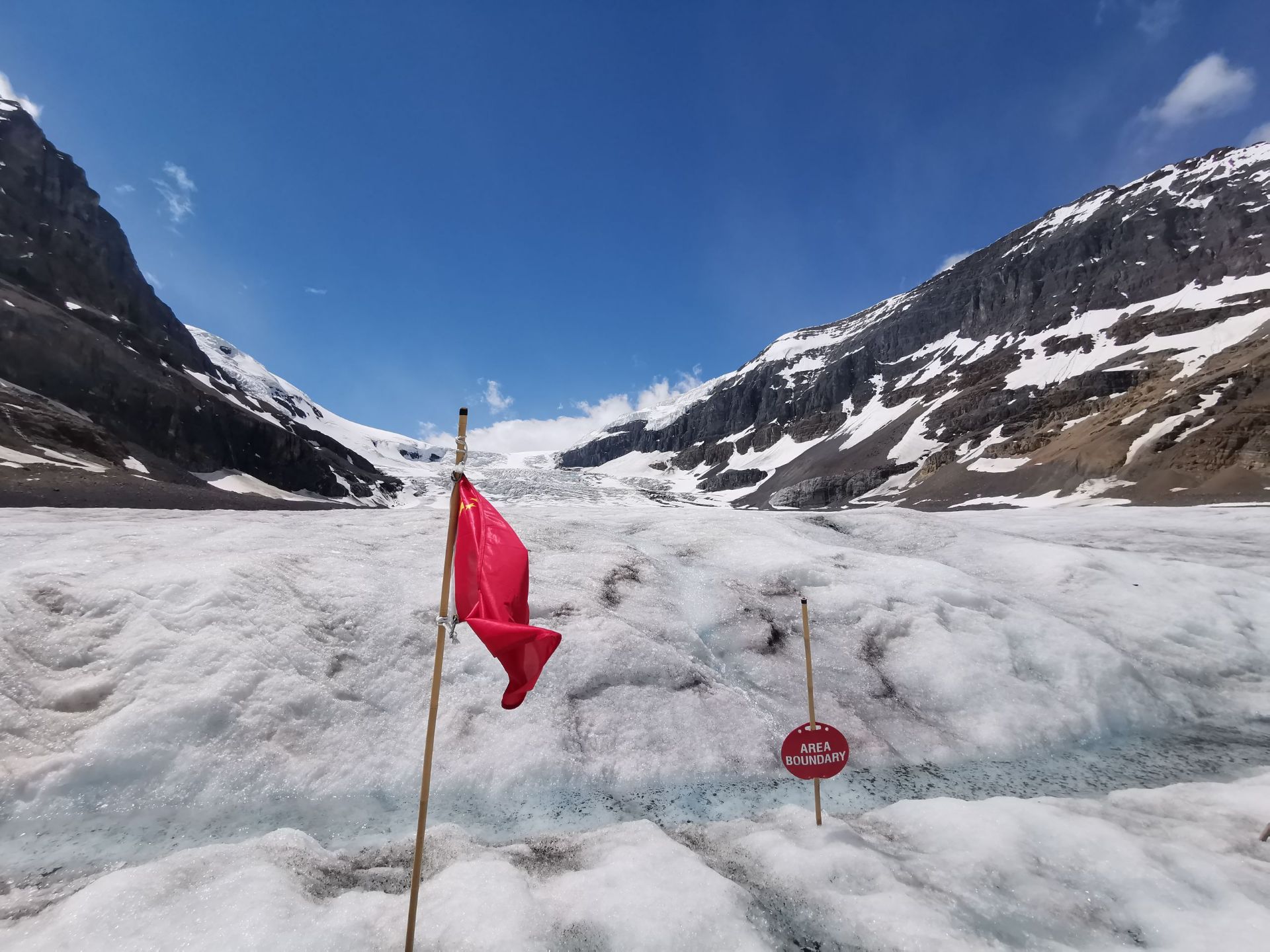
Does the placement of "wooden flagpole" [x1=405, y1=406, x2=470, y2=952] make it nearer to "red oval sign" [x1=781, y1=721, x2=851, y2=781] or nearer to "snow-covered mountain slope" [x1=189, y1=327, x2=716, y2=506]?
"red oval sign" [x1=781, y1=721, x2=851, y2=781]

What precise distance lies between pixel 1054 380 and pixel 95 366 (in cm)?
12908

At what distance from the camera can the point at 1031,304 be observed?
124 m

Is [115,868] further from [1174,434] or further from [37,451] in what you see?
[1174,434]

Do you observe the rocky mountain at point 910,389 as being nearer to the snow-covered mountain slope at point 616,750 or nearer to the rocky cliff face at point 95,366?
the rocky cliff face at point 95,366

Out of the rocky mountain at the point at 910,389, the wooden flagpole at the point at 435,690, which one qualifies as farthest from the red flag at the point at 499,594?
the rocky mountain at the point at 910,389

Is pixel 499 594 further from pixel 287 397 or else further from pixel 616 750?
pixel 287 397

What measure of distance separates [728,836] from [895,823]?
6.86ft

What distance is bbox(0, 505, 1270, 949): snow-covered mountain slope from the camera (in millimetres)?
4965

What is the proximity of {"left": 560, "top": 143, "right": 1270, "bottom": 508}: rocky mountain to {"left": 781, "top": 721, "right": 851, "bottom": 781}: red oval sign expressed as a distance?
180 feet

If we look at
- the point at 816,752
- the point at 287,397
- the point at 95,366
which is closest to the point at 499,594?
the point at 816,752

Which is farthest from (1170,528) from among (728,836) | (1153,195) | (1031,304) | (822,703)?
(1153,195)

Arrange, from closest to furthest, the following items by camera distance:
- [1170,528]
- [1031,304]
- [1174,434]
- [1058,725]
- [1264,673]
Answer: [1058,725] < [1264,673] < [1170,528] < [1174,434] < [1031,304]

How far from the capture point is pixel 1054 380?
88.7 metres

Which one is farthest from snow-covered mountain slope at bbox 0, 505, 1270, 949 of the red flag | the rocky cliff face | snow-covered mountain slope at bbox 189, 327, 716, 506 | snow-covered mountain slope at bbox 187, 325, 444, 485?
snow-covered mountain slope at bbox 187, 325, 444, 485
